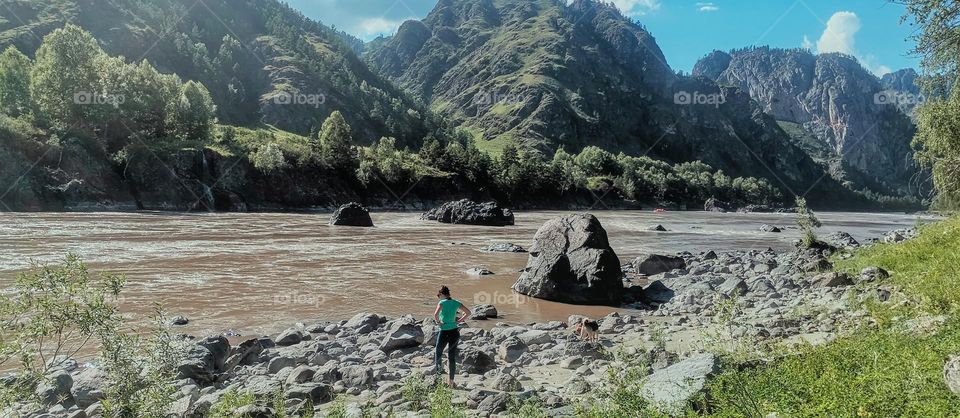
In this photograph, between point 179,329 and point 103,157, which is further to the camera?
point 103,157

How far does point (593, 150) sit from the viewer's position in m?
182

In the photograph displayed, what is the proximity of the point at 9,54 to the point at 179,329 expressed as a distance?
361ft

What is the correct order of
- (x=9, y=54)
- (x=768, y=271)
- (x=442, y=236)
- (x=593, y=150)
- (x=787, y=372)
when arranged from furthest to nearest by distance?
1. (x=593, y=150)
2. (x=9, y=54)
3. (x=442, y=236)
4. (x=768, y=271)
5. (x=787, y=372)

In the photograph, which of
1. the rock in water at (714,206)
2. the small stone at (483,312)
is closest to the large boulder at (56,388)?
the small stone at (483,312)

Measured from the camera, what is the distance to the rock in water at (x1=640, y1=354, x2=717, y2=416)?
22.7ft

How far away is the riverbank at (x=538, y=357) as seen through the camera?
8.35 metres

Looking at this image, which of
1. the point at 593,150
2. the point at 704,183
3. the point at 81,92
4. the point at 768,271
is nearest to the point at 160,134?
the point at 81,92

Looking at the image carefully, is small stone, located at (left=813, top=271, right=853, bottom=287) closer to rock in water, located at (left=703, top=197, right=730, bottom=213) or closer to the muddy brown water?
the muddy brown water

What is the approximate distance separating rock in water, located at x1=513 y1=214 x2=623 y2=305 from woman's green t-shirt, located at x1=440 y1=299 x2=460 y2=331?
982 cm

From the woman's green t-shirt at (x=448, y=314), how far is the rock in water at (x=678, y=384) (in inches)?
181

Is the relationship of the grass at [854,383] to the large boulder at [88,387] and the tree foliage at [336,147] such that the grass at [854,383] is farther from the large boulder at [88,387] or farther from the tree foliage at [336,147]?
the tree foliage at [336,147]

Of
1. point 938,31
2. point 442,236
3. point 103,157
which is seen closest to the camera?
point 938,31

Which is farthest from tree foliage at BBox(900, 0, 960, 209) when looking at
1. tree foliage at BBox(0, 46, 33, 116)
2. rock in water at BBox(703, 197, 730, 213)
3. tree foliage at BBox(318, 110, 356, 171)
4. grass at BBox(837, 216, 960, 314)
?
rock in water at BBox(703, 197, 730, 213)

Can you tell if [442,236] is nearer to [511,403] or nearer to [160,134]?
[511,403]
